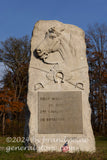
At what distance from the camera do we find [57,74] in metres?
5.68

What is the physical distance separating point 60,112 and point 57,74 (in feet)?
3.61

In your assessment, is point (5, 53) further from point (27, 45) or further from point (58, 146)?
point (58, 146)

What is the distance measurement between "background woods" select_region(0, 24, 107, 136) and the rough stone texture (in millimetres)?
9731

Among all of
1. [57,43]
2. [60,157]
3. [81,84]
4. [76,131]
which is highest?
[57,43]

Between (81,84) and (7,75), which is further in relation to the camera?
(7,75)

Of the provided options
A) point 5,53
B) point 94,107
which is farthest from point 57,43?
point 5,53

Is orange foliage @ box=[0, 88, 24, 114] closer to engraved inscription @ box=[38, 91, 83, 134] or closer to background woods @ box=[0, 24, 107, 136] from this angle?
background woods @ box=[0, 24, 107, 136]

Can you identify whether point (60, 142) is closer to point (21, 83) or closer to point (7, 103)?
point (7, 103)

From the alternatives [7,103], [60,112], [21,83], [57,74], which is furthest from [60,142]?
[21,83]

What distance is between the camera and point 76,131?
17.5 feet

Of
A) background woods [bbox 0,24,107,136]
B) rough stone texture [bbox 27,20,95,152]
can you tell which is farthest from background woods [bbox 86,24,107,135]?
rough stone texture [bbox 27,20,95,152]

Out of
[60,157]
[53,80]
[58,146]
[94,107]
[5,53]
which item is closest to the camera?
[60,157]

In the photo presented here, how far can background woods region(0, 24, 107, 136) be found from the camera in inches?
628

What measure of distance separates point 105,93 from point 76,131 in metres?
13.3
